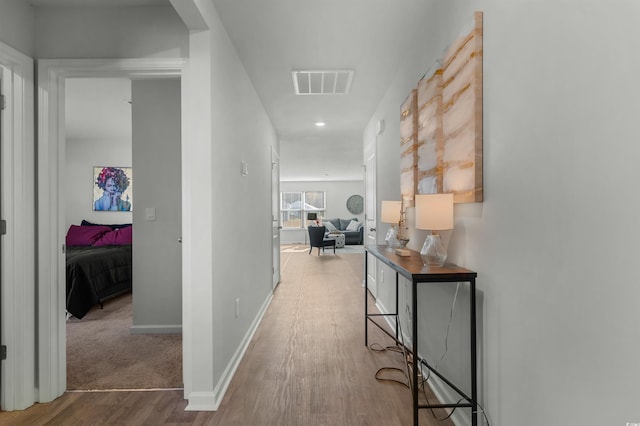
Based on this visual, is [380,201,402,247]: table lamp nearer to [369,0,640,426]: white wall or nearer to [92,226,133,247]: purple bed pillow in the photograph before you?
[369,0,640,426]: white wall

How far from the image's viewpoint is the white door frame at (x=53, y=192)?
200 cm

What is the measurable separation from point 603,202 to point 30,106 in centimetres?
273

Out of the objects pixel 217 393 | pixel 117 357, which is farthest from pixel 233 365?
pixel 117 357

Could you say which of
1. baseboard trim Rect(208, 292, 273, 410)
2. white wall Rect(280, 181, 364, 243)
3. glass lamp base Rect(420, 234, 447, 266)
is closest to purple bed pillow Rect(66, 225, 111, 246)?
baseboard trim Rect(208, 292, 273, 410)

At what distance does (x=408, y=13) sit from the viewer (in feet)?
7.14

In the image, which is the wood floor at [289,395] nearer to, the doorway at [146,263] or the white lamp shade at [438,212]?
the doorway at [146,263]

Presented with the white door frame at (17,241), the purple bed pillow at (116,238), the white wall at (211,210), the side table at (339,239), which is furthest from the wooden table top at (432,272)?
the side table at (339,239)

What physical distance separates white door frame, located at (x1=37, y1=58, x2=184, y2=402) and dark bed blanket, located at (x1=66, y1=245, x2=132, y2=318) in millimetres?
1851

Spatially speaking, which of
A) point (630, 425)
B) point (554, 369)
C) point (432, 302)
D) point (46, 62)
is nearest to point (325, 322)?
point (432, 302)

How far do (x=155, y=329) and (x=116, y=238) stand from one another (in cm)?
246

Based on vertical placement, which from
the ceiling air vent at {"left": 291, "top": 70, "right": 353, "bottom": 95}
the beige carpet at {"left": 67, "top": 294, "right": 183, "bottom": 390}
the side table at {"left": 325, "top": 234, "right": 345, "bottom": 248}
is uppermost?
the ceiling air vent at {"left": 291, "top": 70, "right": 353, "bottom": 95}

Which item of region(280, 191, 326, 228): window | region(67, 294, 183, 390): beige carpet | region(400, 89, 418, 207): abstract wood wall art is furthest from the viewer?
region(280, 191, 326, 228): window

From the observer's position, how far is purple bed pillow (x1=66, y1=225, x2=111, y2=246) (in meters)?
5.01

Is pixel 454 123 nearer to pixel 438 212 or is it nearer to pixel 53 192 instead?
pixel 438 212
